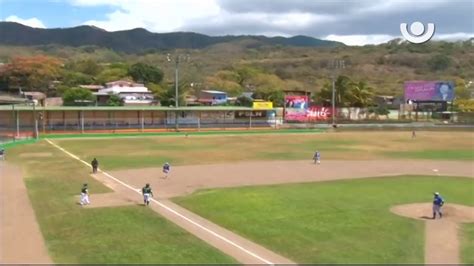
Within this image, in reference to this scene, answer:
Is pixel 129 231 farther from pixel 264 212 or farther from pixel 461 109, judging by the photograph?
pixel 461 109

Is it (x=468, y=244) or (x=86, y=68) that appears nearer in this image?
(x=468, y=244)

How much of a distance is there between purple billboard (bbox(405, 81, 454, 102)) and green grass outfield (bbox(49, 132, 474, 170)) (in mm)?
34937

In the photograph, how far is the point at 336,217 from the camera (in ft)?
81.3

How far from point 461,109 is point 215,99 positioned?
57.9m

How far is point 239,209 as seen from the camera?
86.9ft

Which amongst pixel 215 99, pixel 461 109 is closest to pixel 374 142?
pixel 461 109

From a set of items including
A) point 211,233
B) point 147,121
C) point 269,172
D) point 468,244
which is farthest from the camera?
point 147,121

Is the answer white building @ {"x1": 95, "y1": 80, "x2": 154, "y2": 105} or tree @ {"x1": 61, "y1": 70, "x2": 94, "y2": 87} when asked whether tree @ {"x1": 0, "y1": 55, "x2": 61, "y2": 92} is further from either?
white building @ {"x1": 95, "y1": 80, "x2": 154, "y2": 105}

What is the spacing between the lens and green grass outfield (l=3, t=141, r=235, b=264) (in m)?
18.6

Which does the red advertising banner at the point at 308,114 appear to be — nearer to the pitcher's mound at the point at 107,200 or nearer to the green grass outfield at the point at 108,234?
the green grass outfield at the point at 108,234

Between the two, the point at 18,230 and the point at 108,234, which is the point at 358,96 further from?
the point at 18,230

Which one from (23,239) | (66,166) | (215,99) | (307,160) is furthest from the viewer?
(215,99)

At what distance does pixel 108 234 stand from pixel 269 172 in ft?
66.3

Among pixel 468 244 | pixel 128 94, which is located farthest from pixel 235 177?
pixel 128 94
